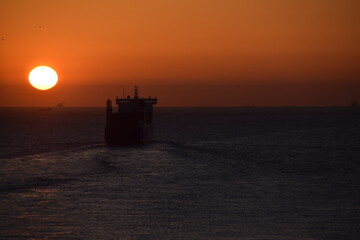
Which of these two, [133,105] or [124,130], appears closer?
[124,130]

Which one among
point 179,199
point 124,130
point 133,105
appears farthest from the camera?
point 133,105

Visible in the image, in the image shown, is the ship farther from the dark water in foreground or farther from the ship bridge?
the dark water in foreground

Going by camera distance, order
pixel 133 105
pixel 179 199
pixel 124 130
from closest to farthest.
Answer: pixel 179 199
pixel 124 130
pixel 133 105

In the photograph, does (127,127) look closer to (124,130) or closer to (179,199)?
(124,130)

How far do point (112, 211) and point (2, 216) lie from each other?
5.13 metres

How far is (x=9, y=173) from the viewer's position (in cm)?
4419

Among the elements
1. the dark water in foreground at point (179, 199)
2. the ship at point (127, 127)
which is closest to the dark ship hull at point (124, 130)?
the ship at point (127, 127)

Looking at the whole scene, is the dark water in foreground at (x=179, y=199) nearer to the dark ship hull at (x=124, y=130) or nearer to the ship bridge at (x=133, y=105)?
the dark ship hull at (x=124, y=130)

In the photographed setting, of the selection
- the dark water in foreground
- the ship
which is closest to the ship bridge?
the ship

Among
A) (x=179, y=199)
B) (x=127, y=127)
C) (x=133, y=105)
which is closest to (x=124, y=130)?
(x=127, y=127)

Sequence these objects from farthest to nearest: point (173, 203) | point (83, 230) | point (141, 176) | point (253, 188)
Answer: point (141, 176), point (253, 188), point (173, 203), point (83, 230)

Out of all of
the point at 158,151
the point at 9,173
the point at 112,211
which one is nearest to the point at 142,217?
the point at 112,211

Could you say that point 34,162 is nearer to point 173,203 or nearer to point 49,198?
point 49,198

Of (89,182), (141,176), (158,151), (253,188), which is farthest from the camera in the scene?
(158,151)
